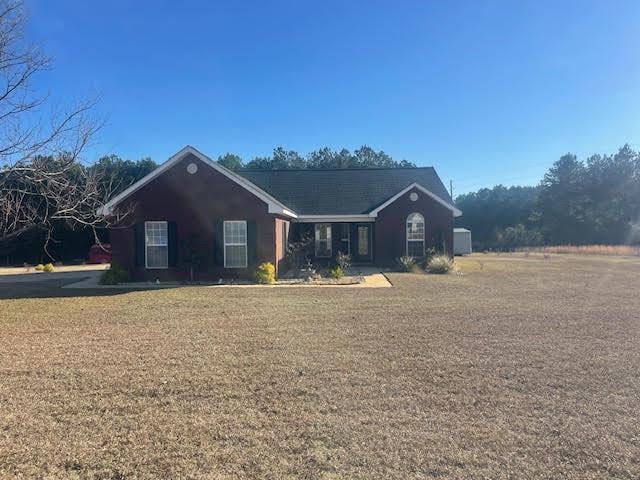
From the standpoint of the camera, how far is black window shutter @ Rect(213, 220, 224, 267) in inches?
663

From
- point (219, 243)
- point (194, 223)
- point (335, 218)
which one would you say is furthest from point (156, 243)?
point (335, 218)

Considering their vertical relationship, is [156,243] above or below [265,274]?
above

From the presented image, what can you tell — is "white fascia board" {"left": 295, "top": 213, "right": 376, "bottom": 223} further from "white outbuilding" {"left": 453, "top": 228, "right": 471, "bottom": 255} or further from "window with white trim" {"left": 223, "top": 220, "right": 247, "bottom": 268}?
"white outbuilding" {"left": 453, "top": 228, "right": 471, "bottom": 255}

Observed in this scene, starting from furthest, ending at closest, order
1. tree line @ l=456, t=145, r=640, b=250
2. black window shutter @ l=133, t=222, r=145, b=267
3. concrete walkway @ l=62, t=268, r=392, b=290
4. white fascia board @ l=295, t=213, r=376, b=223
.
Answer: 1. tree line @ l=456, t=145, r=640, b=250
2. white fascia board @ l=295, t=213, r=376, b=223
3. black window shutter @ l=133, t=222, r=145, b=267
4. concrete walkway @ l=62, t=268, r=392, b=290

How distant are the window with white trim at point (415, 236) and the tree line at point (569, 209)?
3003 cm

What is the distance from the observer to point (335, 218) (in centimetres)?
2233

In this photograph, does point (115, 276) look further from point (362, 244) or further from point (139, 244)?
point (362, 244)

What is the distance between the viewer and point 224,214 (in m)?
16.8

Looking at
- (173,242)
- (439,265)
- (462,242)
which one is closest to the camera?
(173,242)

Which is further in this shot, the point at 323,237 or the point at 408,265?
the point at 323,237

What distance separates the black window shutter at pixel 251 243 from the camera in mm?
16844

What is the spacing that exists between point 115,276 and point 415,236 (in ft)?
42.4

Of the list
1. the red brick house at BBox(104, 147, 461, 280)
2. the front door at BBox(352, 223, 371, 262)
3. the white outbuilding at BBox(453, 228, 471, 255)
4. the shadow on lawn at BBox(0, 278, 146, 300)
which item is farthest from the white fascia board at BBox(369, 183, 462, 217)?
the white outbuilding at BBox(453, 228, 471, 255)

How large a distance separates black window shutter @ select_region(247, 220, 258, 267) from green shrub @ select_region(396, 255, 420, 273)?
6.91 metres
